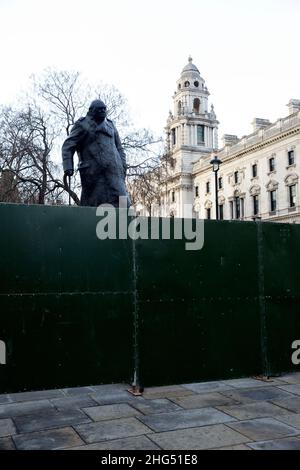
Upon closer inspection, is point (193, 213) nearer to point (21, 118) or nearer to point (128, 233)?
point (21, 118)

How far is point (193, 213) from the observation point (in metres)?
68.8

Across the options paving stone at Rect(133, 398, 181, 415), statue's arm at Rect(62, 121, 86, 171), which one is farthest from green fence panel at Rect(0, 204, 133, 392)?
statue's arm at Rect(62, 121, 86, 171)

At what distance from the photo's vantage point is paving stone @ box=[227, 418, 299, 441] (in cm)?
388

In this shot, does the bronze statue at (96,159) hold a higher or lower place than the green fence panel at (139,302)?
higher

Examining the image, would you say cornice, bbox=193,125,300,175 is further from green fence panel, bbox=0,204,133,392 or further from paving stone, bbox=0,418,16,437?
paving stone, bbox=0,418,16,437

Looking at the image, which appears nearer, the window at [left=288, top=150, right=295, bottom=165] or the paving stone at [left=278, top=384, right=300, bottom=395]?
the paving stone at [left=278, top=384, right=300, bottom=395]

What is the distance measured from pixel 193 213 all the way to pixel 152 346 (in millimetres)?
63543

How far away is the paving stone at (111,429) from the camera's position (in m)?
3.88

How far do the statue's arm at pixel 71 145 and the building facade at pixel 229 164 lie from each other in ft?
74.4

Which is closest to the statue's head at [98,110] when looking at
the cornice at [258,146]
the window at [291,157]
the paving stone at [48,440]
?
the paving stone at [48,440]

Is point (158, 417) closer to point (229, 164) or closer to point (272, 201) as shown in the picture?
point (272, 201)

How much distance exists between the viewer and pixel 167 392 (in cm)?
556

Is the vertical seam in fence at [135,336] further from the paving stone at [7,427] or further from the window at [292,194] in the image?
the window at [292,194]
